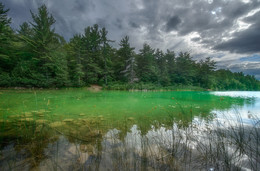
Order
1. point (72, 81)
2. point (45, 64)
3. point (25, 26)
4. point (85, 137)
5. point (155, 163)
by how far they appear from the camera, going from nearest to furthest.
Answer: point (155, 163)
point (85, 137)
point (45, 64)
point (72, 81)
point (25, 26)

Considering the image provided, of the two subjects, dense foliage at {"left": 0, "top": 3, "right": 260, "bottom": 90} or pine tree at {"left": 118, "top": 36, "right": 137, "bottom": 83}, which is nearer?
dense foliage at {"left": 0, "top": 3, "right": 260, "bottom": 90}

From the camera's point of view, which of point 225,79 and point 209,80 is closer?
point 209,80

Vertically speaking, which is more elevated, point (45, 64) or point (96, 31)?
point (96, 31)

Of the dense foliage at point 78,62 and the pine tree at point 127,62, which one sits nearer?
the dense foliage at point 78,62

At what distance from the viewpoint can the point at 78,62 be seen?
2455 centimetres

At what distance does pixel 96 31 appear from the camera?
3081cm

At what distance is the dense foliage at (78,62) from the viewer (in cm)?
1916

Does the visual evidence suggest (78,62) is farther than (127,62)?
No

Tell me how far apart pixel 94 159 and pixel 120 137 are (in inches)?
36.4

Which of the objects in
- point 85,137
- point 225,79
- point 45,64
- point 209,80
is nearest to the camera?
point 85,137

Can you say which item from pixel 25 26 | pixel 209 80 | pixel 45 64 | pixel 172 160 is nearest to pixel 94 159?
pixel 172 160

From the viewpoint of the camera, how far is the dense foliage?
19.2 meters

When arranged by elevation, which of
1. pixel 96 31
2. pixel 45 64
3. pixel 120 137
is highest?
pixel 96 31

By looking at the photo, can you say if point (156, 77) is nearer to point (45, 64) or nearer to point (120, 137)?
point (45, 64)
